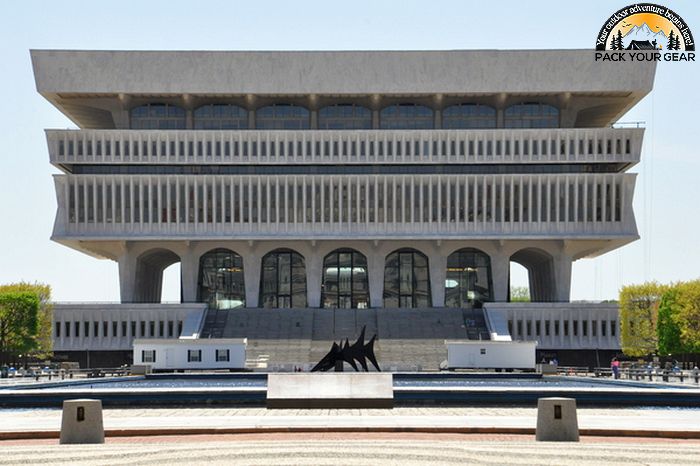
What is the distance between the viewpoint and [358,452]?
25594mm

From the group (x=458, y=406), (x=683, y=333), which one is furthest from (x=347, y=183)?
(x=458, y=406)

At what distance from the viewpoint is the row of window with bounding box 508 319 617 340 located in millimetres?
95250

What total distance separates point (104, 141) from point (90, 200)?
480 centimetres

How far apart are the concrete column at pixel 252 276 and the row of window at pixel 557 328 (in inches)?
808

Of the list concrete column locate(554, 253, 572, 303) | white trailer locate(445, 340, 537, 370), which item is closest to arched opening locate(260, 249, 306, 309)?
concrete column locate(554, 253, 572, 303)

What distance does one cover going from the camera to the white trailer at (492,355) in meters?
77.7

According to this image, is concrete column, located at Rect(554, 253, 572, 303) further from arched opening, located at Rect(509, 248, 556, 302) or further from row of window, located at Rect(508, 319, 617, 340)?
row of window, located at Rect(508, 319, 617, 340)

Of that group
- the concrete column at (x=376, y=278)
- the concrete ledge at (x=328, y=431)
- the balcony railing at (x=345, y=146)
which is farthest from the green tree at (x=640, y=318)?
the concrete ledge at (x=328, y=431)

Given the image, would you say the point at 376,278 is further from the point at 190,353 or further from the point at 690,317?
the point at 190,353

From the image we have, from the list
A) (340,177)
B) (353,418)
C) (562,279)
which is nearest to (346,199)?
(340,177)

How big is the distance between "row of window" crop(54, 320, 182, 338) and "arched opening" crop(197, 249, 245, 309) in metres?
8.29

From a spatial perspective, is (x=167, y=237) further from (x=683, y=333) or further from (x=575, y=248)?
(x=683, y=333)

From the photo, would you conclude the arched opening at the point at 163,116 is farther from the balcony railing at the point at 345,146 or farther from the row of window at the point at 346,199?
the row of window at the point at 346,199

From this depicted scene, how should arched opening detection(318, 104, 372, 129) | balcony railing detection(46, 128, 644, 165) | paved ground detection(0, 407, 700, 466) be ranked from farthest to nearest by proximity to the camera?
arched opening detection(318, 104, 372, 129)
balcony railing detection(46, 128, 644, 165)
paved ground detection(0, 407, 700, 466)
